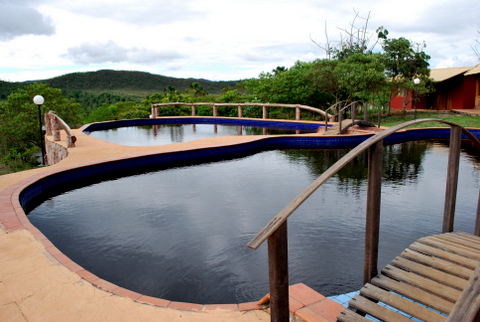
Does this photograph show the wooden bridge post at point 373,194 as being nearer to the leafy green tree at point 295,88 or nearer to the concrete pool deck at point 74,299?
the concrete pool deck at point 74,299

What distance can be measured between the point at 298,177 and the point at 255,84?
13827 mm

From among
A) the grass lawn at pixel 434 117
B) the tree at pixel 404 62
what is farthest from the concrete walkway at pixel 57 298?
the tree at pixel 404 62

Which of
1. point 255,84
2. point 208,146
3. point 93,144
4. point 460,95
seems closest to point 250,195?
point 208,146

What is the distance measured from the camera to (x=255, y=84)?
67.0 feet

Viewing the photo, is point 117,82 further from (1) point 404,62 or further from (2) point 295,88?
(1) point 404,62

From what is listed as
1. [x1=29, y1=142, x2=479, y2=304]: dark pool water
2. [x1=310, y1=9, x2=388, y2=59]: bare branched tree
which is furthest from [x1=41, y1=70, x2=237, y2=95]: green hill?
[x1=29, y1=142, x2=479, y2=304]: dark pool water

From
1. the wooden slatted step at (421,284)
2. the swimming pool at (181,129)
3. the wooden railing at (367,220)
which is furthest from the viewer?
the swimming pool at (181,129)

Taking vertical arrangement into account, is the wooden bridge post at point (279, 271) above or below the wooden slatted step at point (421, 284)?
above

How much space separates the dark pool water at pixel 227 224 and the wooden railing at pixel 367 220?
159 mm

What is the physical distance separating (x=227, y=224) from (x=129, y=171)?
149 inches

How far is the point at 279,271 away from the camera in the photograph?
173cm

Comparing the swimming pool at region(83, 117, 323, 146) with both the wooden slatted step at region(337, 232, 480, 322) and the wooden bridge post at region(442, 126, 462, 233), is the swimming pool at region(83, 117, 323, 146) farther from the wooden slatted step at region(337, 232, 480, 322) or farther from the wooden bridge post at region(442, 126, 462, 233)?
the wooden slatted step at region(337, 232, 480, 322)

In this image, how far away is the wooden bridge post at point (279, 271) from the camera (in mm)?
1694

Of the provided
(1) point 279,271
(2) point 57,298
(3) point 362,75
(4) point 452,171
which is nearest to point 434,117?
(3) point 362,75
